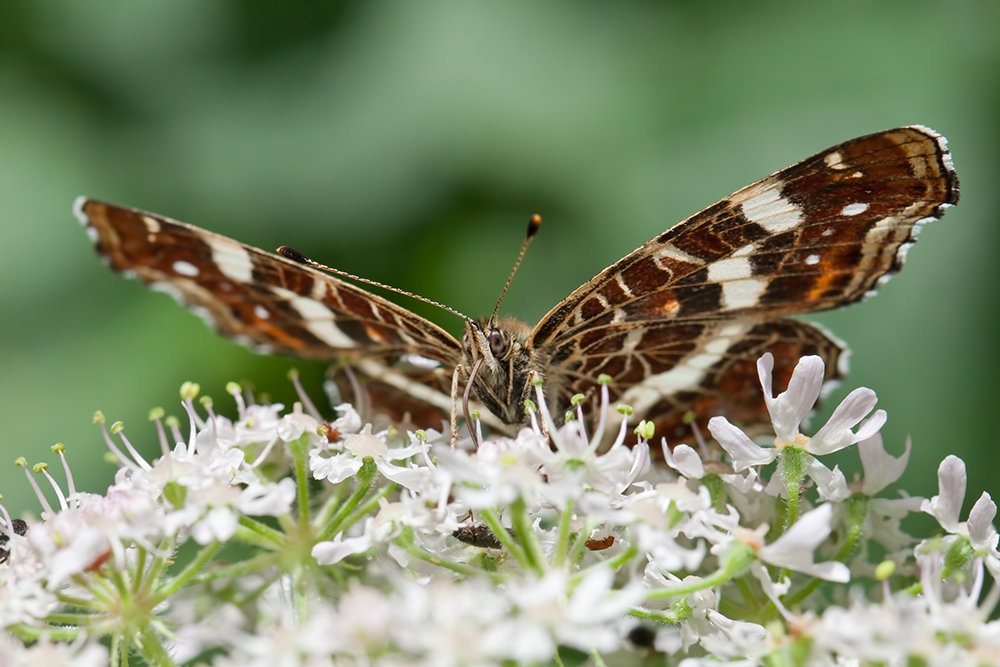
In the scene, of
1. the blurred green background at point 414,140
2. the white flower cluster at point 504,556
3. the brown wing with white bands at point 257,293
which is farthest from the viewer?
the blurred green background at point 414,140

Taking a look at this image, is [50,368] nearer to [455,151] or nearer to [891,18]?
[455,151]

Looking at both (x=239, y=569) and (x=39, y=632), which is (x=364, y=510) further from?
(x=39, y=632)

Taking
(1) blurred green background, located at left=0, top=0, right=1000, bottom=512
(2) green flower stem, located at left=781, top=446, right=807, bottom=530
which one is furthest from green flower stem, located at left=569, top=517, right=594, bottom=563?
(1) blurred green background, located at left=0, top=0, right=1000, bottom=512

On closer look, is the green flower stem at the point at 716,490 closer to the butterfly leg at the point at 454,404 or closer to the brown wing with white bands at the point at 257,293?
the butterfly leg at the point at 454,404

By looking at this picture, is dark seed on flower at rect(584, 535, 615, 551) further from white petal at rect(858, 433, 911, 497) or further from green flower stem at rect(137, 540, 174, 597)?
green flower stem at rect(137, 540, 174, 597)

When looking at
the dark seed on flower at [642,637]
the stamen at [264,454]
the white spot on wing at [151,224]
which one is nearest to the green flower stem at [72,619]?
the stamen at [264,454]

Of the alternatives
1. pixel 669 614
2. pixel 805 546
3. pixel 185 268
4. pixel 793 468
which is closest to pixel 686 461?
pixel 793 468

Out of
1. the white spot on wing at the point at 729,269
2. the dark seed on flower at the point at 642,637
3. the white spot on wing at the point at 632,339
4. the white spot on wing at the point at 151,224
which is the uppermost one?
the white spot on wing at the point at 151,224
